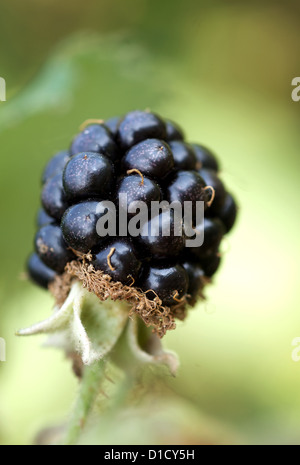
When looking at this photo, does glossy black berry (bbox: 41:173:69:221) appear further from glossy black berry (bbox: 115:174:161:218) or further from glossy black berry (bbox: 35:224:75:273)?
glossy black berry (bbox: 115:174:161:218)

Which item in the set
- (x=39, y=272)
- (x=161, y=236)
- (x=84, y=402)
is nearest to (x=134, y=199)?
(x=161, y=236)

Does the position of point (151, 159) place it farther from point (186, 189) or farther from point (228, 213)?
point (228, 213)

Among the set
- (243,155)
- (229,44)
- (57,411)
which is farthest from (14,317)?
(229,44)

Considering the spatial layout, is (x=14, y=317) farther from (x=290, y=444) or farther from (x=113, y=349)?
(x=290, y=444)

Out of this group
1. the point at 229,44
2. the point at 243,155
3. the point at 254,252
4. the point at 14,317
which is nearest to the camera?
the point at 14,317
